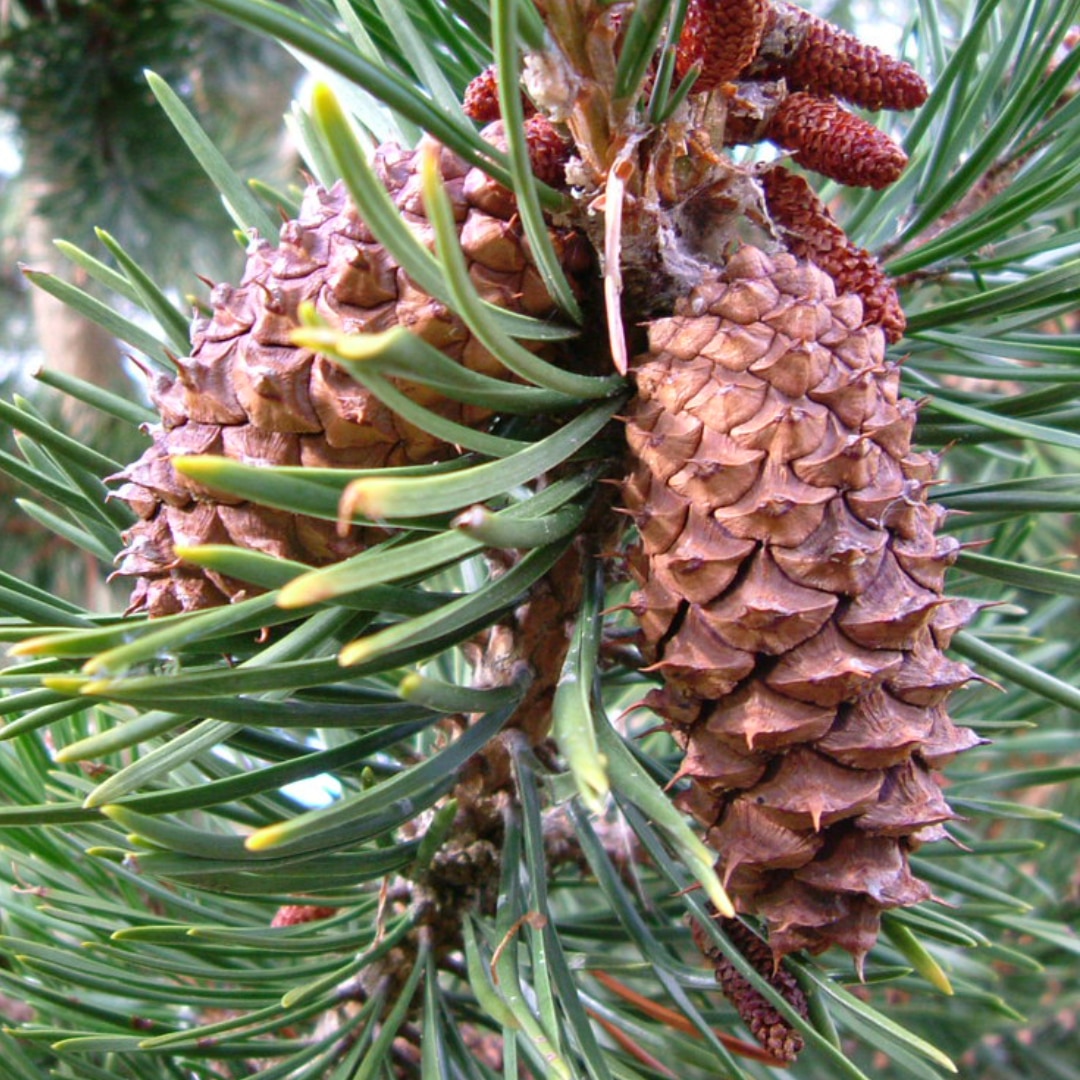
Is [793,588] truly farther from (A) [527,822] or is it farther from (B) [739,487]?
(A) [527,822]

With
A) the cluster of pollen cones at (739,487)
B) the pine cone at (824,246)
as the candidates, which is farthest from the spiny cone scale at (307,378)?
the pine cone at (824,246)

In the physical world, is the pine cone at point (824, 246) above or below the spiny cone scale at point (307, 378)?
above

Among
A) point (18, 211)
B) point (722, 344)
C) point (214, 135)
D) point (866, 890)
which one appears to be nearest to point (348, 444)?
point (722, 344)

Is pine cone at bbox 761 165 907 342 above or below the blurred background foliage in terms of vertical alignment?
above

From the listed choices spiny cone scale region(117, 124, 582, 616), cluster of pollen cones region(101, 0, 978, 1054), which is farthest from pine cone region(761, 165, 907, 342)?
spiny cone scale region(117, 124, 582, 616)

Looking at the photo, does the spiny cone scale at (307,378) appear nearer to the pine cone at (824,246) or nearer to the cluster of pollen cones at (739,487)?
the cluster of pollen cones at (739,487)

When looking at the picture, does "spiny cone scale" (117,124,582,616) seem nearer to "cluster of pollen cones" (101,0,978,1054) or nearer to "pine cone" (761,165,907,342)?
"cluster of pollen cones" (101,0,978,1054)
